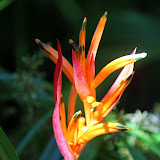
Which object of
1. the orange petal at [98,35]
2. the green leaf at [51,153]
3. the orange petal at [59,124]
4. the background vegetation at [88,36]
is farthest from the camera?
the background vegetation at [88,36]

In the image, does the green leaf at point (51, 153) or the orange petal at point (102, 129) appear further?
the green leaf at point (51, 153)

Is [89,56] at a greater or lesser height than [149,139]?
greater

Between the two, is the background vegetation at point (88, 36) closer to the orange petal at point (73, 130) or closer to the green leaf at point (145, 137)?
the green leaf at point (145, 137)

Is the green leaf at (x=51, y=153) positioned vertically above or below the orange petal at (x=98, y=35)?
below

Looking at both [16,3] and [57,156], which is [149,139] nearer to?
[57,156]

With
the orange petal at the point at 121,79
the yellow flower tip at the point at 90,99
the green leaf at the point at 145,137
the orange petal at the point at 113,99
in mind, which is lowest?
the green leaf at the point at 145,137

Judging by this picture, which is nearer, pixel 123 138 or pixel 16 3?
pixel 123 138

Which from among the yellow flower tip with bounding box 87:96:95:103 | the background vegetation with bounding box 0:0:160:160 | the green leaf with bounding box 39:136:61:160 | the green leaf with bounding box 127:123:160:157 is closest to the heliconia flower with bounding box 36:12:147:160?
the yellow flower tip with bounding box 87:96:95:103

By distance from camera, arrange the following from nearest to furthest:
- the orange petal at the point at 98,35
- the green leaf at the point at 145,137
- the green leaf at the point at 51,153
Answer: the orange petal at the point at 98,35, the green leaf at the point at 51,153, the green leaf at the point at 145,137

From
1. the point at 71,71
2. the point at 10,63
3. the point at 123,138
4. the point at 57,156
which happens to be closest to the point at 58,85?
the point at 71,71

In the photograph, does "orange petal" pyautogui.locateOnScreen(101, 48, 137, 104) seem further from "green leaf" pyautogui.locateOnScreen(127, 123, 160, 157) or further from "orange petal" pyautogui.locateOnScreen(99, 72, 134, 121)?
"green leaf" pyautogui.locateOnScreen(127, 123, 160, 157)

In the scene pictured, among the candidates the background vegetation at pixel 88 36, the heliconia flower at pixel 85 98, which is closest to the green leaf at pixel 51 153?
the heliconia flower at pixel 85 98
